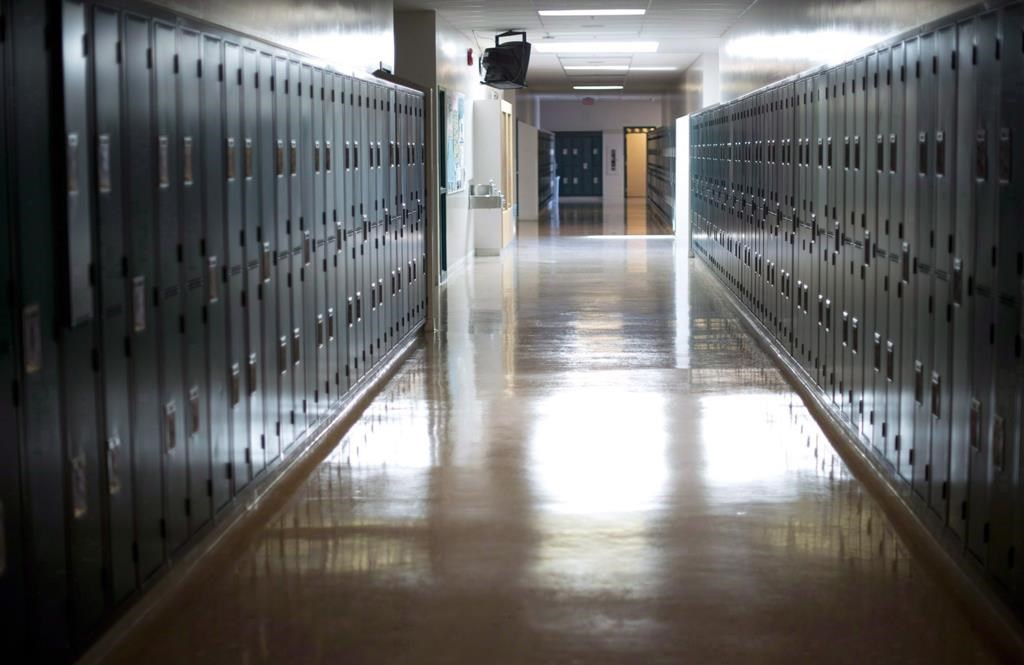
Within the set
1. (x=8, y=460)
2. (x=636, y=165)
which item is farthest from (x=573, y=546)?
(x=636, y=165)

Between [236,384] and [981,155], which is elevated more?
[981,155]

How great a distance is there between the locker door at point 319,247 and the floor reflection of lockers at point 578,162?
35.8m

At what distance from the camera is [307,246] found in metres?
6.17

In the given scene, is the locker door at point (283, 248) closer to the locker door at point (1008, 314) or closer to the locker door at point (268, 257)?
the locker door at point (268, 257)

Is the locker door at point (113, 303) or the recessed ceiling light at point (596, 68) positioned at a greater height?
the recessed ceiling light at point (596, 68)

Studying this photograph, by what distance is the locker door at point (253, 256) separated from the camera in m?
5.04

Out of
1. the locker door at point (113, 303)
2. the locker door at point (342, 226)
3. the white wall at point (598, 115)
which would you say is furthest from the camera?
the white wall at point (598, 115)

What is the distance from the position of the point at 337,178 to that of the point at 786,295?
331cm

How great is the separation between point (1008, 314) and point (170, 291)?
2600mm

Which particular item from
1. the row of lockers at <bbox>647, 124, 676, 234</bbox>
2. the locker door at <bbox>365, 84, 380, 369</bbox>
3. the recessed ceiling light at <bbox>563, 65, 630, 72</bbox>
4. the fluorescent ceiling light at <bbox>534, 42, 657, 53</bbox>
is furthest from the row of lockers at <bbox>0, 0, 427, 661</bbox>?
the row of lockers at <bbox>647, 124, 676, 234</bbox>

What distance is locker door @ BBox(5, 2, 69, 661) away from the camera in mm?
2979

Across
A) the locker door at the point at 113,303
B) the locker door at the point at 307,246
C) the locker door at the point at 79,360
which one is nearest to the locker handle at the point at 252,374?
the locker door at the point at 307,246

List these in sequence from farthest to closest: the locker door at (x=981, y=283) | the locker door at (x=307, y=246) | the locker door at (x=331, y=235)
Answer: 1. the locker door at (x=331, y=235)
2. the locker door at (x=307, y=246)
3. the locker door at (x=981, y=283)

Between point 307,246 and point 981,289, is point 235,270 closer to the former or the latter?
point 307,246
